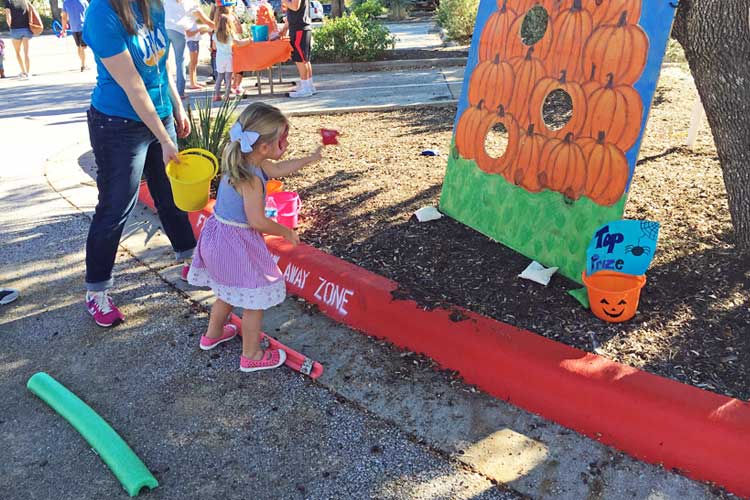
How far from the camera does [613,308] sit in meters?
3.22

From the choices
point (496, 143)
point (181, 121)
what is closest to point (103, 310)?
point (181, 121)

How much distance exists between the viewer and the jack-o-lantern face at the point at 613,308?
3.20 meters

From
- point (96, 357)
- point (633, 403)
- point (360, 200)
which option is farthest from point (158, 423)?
point (360, 200)

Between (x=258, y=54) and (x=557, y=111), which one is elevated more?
(x=258, y=54)

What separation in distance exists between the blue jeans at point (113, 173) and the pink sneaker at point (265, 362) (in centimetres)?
107

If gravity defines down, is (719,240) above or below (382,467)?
above

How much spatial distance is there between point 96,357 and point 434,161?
350cm

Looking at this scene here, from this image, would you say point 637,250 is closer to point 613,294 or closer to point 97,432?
point 613,294

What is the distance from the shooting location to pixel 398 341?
341 cm

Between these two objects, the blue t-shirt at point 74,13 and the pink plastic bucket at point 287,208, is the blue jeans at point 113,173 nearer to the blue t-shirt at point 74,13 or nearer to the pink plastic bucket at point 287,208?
the pink plastic bucket at point 287,208

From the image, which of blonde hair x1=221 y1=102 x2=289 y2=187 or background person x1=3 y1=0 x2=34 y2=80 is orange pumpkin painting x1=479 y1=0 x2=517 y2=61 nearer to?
blonde hair x1=221 y1=102 x2=289 y2=187

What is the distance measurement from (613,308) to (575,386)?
0.62 meters

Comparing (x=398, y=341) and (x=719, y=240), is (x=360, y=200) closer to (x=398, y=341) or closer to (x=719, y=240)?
(x=398, y=341)

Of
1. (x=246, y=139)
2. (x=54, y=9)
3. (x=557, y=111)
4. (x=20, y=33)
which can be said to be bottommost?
A: (x=557, y=111)
